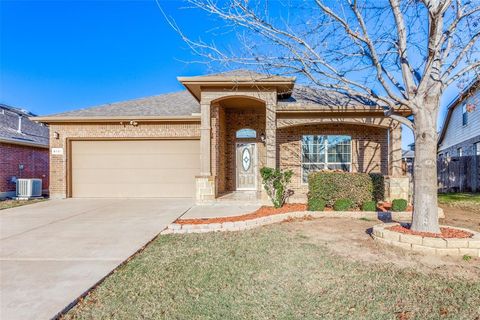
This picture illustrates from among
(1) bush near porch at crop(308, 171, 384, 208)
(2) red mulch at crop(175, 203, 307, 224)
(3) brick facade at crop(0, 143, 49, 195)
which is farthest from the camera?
(3) brick facade at crop(0, 143, 49, 195)

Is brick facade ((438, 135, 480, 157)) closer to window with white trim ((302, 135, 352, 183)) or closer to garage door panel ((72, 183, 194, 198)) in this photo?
window with white trim ((302, 135, 352, 183))

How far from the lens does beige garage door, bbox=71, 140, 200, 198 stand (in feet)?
36.6

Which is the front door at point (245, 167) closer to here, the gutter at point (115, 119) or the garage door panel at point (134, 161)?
the garage door panel at point (134, 161)

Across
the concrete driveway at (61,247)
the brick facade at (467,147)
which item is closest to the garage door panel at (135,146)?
the concrete driveway at (61,247)

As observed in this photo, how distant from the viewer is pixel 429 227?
4961 mm

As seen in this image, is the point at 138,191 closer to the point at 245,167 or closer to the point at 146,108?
the point at 146,108

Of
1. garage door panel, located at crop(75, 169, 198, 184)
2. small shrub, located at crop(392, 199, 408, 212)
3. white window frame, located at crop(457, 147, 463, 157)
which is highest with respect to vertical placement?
white window frame, located at crop(457, 147, 463, 157)

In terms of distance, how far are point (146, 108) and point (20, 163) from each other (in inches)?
239

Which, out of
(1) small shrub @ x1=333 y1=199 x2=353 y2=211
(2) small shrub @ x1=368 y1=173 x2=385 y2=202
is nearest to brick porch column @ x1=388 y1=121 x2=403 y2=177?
(2) small shrub @ x1=368 y1=173 x2=385 y2=202

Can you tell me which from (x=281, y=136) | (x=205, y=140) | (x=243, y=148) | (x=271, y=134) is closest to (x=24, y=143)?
(x=205, y=140)

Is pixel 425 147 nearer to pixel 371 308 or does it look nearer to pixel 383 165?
pixel 371 308

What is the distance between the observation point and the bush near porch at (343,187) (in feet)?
25.6

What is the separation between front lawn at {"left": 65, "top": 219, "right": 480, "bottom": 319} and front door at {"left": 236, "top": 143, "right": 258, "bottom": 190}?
21.5 feet

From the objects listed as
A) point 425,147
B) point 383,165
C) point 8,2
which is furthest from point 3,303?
point 8,2
